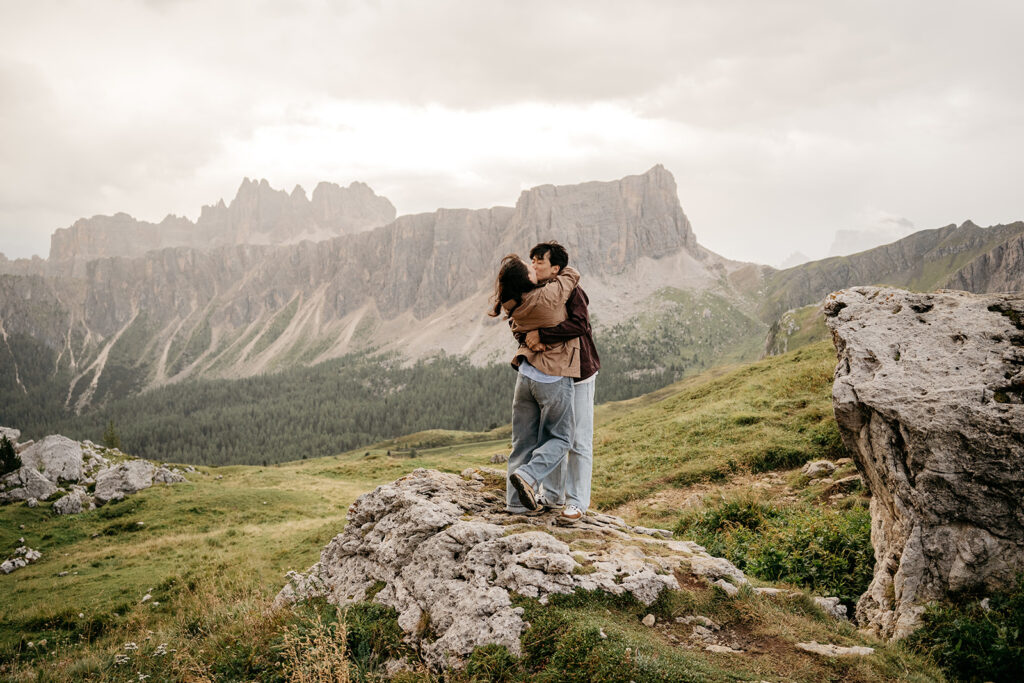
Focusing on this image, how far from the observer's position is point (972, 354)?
7.80 m

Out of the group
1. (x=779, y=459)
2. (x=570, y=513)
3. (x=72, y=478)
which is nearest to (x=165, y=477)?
(x=72, y=478)

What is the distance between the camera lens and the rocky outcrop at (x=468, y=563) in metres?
6.69

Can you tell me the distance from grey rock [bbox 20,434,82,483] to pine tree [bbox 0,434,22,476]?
0.60 metres

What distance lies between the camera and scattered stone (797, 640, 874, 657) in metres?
5.57

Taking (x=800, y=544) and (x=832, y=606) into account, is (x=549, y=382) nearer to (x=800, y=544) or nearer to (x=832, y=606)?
(x=832, y=606)

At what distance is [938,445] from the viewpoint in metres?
7.19

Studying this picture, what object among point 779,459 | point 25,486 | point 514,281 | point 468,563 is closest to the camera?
point 468,563

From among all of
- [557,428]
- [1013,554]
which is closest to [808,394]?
[1013,554]

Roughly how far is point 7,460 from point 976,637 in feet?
177

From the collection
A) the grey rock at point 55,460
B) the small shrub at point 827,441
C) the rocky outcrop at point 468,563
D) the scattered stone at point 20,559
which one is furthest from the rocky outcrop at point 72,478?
the small shrub at point 827,441

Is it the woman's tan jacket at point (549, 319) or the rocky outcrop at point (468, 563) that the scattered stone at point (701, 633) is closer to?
the rocky outcrop at point (468, 563)

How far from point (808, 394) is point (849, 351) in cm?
1315

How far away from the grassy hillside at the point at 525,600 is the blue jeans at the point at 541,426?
7.89 feet

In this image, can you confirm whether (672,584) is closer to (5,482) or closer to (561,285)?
(561,285)
